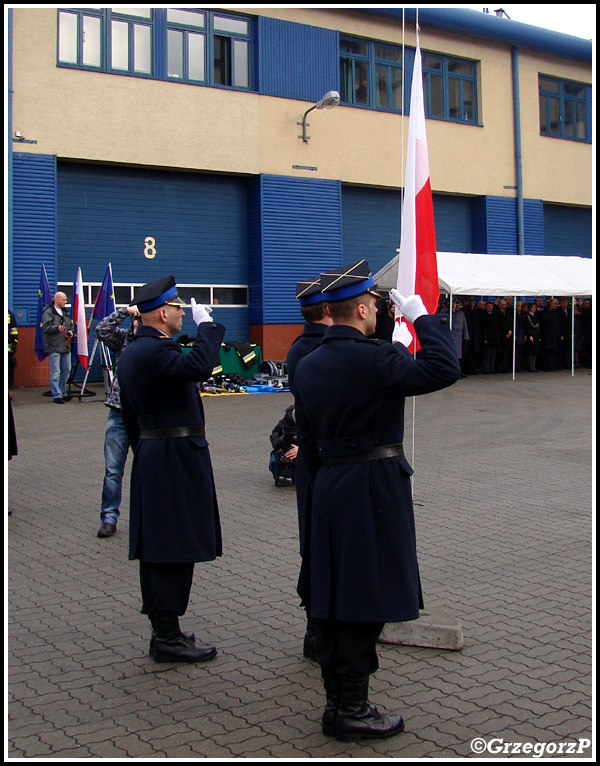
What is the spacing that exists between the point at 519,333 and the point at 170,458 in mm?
20008

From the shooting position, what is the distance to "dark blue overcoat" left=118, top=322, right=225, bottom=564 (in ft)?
14.2

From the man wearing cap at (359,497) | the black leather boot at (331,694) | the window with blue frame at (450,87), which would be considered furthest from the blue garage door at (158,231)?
the black leather boot at (331,694)

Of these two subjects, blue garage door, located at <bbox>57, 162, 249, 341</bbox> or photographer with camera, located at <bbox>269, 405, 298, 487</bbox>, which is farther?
blue garage door, located at <bbox>57, 162, 249, 341</bbox>

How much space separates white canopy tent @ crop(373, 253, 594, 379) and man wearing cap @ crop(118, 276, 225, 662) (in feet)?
49.0

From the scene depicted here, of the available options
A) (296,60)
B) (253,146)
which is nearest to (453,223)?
(296,60)

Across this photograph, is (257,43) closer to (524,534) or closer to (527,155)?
(527,155)

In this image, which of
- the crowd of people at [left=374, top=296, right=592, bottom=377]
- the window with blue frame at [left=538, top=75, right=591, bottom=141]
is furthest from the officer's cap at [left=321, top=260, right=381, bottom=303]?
the window with blue frame at [left=538, top=75, right=591, bottom=141]

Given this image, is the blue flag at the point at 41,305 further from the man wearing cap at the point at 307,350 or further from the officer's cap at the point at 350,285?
the officer's cap at the point at 350,285

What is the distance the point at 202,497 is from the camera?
446 centimetres

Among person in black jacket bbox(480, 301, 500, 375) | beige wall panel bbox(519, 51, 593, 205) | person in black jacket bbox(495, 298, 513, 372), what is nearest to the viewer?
person in black jacket bbox(480, 301, 500, 375)

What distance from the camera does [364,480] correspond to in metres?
3.50

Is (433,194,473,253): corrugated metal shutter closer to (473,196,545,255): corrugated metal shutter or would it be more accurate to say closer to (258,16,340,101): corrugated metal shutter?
(473,196,545,255): corrugated metal shutter

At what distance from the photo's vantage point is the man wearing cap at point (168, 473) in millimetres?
4320

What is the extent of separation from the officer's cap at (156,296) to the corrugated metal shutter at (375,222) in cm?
1834
